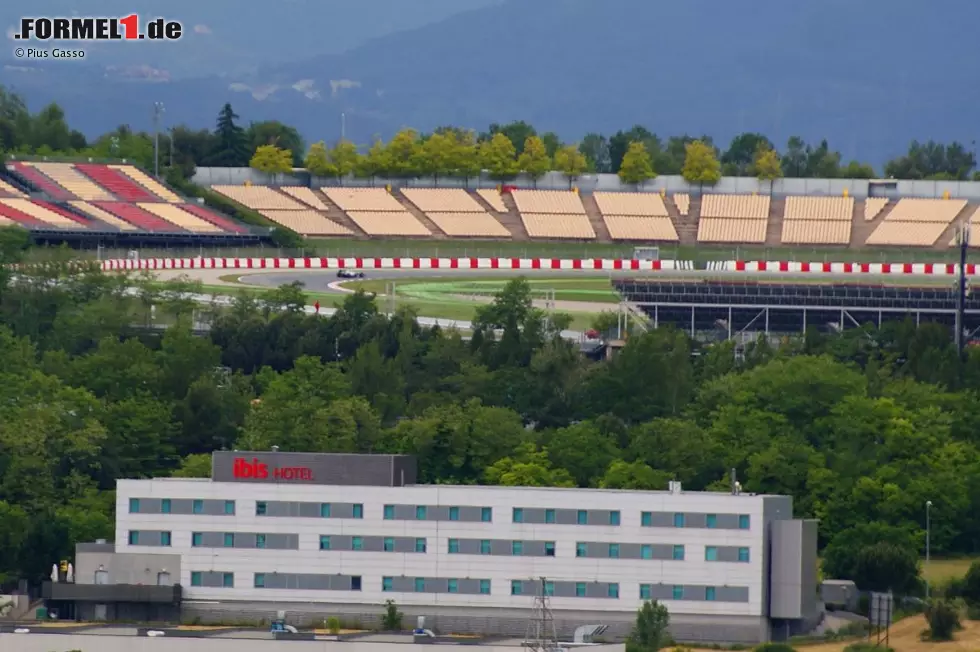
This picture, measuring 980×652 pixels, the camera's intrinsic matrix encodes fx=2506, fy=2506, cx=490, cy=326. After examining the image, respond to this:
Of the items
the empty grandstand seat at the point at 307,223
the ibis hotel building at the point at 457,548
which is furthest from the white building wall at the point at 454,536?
the empty grandstand seat at the point at 307,223

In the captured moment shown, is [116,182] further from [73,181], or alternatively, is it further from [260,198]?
[260,198]

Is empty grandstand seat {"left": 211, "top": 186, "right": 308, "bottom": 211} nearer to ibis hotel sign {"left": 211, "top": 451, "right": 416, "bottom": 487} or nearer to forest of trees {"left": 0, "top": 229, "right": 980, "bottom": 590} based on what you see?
forest of trees {"left": 0, "top": 229, "right": 980, "bottom": 590}

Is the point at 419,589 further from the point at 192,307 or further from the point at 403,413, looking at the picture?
the point at 192,307

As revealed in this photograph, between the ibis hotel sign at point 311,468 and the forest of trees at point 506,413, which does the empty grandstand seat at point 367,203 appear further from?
the ibis hotel sign at point 311,468

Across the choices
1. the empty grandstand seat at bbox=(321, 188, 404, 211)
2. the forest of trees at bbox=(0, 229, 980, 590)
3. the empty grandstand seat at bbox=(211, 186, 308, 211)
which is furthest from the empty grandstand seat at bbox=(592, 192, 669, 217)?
the forest of trees at bbox=(0, 229, 980, 590)

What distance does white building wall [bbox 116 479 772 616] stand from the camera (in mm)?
71188

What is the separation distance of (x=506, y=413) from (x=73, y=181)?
103m

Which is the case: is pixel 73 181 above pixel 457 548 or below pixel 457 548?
above

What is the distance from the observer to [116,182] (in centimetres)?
18938

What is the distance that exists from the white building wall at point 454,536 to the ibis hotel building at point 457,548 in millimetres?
40

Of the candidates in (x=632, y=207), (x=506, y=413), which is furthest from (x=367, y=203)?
(x=506, y=413)

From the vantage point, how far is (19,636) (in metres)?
60.9

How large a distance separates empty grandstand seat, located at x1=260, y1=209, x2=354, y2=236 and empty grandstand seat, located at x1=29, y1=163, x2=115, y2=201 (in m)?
13.0

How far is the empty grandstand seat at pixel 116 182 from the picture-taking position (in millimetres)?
185625
